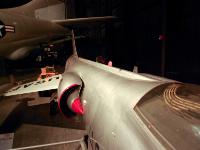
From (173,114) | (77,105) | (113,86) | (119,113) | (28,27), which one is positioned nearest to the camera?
(173,114)

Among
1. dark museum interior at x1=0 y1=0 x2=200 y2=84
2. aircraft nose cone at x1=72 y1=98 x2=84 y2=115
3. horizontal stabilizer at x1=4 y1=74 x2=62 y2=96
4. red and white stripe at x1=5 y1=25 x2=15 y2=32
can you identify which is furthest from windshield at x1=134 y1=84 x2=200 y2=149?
red and white stripe at x1=5 y1=25 x2=15 y2=32

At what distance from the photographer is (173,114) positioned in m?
1.44

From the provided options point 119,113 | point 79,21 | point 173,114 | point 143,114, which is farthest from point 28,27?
point 173,114

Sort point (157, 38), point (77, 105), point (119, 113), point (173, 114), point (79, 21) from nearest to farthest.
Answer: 1. point (173, 114)
2. point (119, 113)
3. point (77, 105)
4. point (157, 38)
5. point (79, 21)

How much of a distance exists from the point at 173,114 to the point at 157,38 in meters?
7.20

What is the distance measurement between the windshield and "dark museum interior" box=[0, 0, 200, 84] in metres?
4.48

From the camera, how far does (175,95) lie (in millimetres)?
1681

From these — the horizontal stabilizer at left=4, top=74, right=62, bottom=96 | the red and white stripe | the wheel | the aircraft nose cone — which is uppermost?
the red and white stripe

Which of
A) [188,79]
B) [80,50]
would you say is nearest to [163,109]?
[188,79]

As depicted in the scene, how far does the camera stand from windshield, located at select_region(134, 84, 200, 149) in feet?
3.93

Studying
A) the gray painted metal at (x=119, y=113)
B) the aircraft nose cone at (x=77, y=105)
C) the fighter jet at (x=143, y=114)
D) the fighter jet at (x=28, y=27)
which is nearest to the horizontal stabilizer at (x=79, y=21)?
the fighter jet at (x=28, y=27)

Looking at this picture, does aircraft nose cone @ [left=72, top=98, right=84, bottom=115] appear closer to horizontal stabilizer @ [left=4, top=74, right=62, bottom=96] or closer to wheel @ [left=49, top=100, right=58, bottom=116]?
horizontal stabilizer @ [left=4, top=74, right=62, bottom=96]

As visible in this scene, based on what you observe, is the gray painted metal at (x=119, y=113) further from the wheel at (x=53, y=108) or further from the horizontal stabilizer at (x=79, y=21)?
the horizontal stabilizer at (x=79, y=21)

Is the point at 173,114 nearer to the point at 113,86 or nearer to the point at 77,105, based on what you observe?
the point at 113,86
